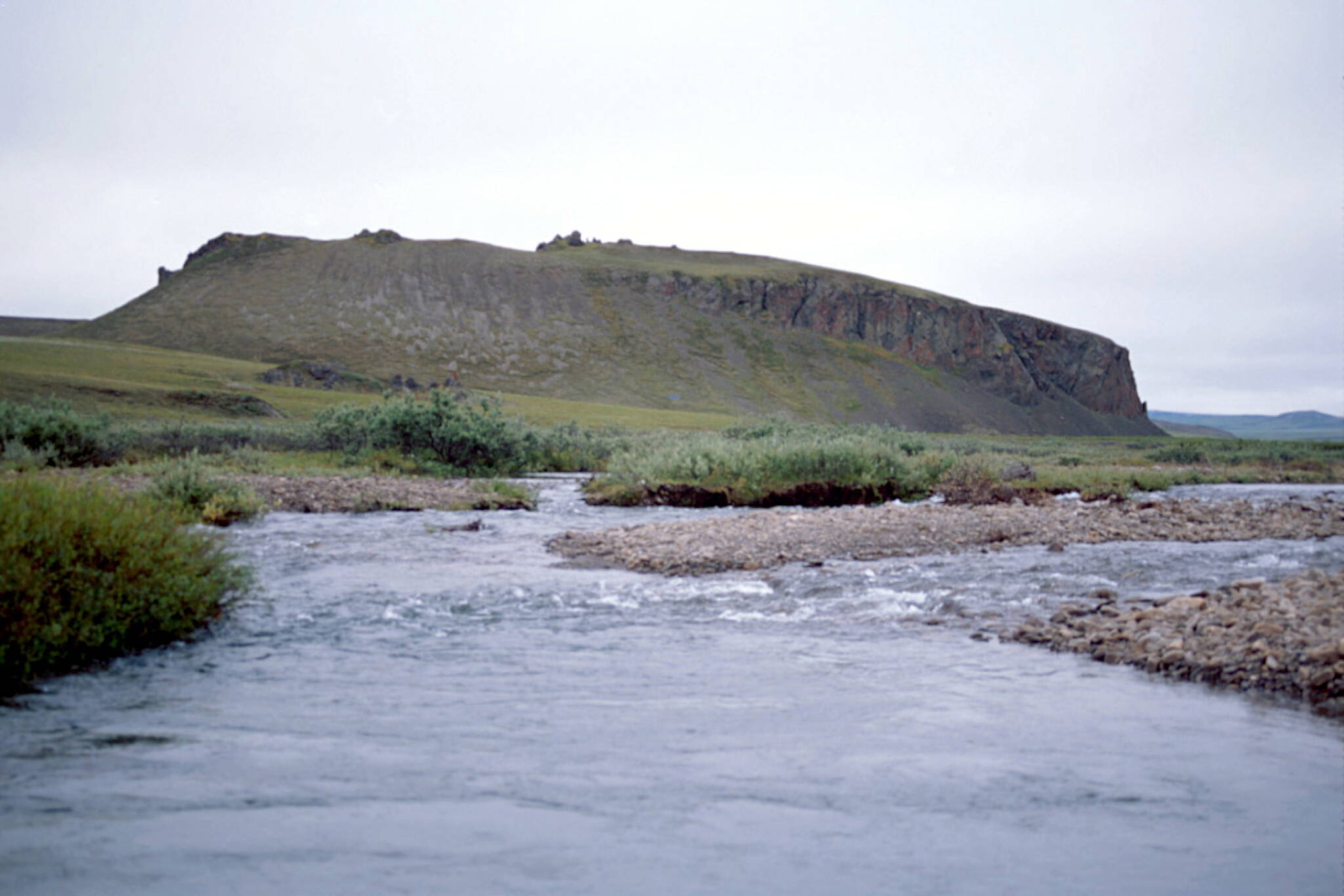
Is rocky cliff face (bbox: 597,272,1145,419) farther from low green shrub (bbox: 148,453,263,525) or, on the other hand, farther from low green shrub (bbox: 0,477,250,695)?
low green shrub (bbox: 0,477,250,695)

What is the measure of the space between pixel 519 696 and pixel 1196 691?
499cm

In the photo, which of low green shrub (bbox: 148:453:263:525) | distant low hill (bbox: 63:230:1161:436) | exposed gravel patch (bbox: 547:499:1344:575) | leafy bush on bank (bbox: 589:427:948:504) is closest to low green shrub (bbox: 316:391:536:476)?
leafy bush on bank (bbox: 589:427:948:504)

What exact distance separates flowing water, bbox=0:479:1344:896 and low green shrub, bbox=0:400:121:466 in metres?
17.4

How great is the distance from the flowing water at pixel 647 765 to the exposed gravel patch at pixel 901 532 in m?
3.49

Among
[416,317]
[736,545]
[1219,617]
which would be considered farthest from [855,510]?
[416,317]

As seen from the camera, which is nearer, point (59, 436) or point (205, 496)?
point (205, 496)

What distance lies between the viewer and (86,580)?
7.21 m

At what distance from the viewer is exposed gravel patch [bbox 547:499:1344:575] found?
13523mm

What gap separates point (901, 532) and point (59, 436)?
A: 820 inches

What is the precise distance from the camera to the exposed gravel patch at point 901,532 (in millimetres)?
13523

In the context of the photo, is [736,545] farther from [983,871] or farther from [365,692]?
[983,871]

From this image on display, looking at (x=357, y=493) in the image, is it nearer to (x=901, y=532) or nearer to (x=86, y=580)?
(x=901, y=532)

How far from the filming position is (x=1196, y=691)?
7172 millimetres

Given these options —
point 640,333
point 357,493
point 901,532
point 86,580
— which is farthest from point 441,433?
point 640,333
